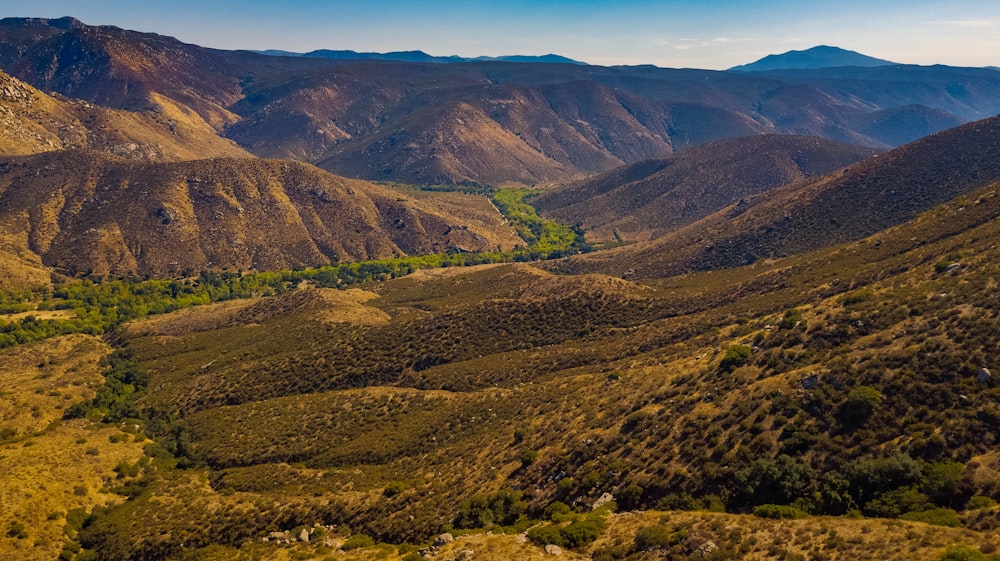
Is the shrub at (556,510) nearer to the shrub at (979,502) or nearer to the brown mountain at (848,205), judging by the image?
the shrub at (979,502)

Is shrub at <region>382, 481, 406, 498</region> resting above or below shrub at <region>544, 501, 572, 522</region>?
below

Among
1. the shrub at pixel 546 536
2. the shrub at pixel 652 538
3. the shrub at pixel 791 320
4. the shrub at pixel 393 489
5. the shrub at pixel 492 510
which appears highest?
the shrub at pixel 791 320

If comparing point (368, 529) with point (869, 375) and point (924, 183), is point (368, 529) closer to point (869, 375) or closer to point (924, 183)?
point (869, 375)

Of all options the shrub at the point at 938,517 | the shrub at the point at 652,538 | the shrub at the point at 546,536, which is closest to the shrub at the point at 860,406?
the shrub at the point at 938,517

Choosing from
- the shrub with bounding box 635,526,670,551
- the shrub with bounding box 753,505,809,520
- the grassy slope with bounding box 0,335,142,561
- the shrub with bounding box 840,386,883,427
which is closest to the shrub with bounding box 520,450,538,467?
the shrub with bounding box 635,526,670,551

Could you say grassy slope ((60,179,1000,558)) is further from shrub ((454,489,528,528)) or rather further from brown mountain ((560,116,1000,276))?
brown mountain ((560,116,1000,276))

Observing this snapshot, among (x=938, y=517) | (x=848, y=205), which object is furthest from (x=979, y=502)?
(x=848, y=205)

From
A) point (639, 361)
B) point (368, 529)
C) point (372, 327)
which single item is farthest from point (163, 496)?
point (639, 361)
